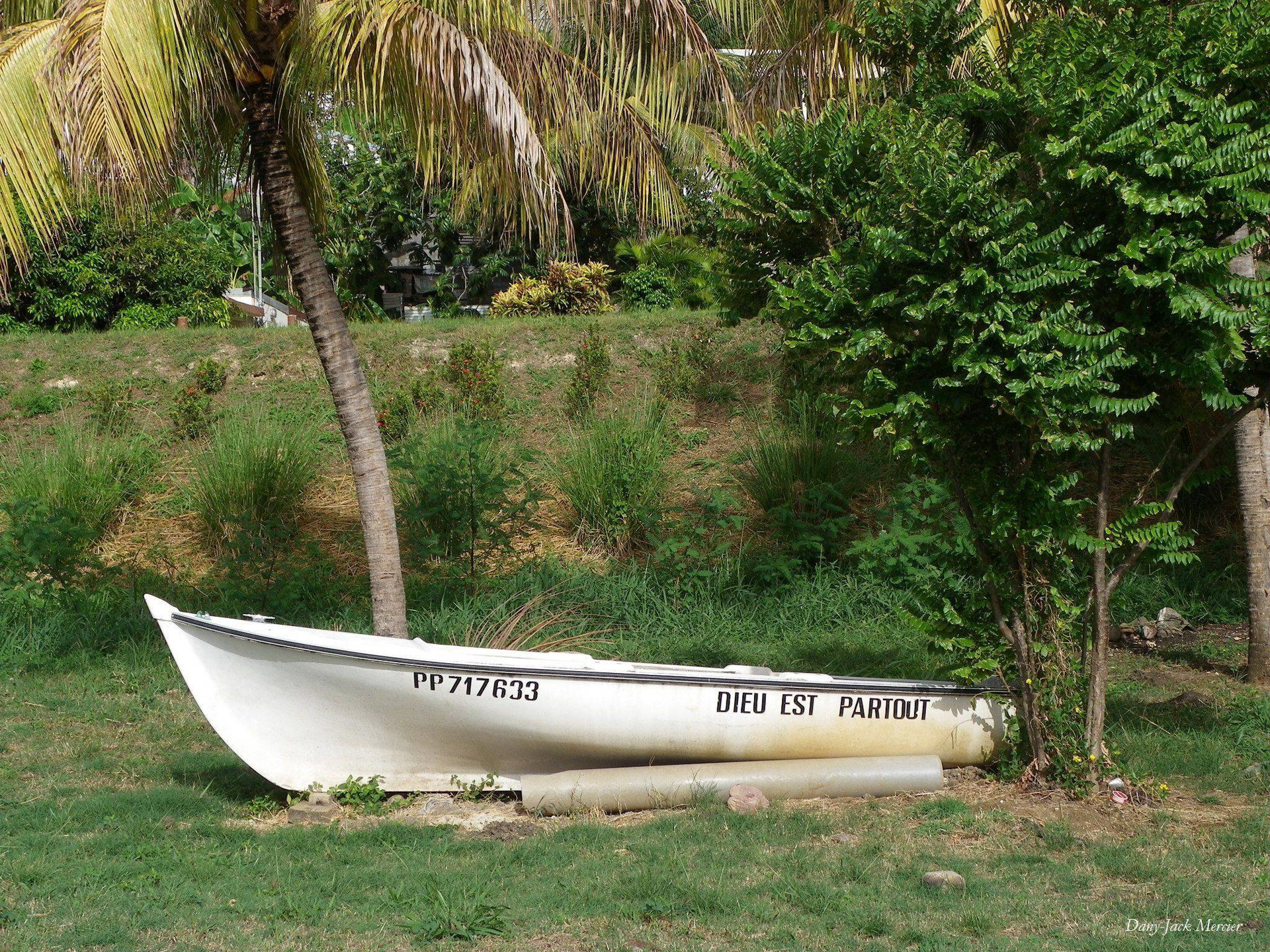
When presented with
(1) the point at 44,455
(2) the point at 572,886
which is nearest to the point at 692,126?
(2) the point at 572,886

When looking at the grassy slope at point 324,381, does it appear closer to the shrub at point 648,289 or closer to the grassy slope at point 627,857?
the shrub at point 648,289

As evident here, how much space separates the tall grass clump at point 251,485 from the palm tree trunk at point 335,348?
378cm

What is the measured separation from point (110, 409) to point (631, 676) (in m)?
9.62

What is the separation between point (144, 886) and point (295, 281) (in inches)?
142

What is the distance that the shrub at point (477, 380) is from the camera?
12.9m

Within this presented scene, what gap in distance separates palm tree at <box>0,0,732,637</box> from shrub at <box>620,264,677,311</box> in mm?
10603

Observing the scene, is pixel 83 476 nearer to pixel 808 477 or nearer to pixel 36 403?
pixel 36 403

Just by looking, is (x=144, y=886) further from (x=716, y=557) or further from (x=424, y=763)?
(x=716, y=557)

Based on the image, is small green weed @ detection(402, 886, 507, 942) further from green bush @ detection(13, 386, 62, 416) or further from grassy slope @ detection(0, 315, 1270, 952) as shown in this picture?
green bush @ detection(13, 386, 62, 416)

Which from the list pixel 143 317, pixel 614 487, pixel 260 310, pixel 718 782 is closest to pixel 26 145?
pixel 718 782

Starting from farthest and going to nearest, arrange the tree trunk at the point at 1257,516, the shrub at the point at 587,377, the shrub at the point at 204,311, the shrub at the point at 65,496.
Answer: the shrub at the point at 204,311, the shrub at the point at 587,377, the shrub at the point at 65,496, the tree trunk at the point at 1257,516

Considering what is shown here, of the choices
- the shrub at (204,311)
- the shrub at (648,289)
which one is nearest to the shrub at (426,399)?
the shrub at (648,289)

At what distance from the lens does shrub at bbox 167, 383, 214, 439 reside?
12.9 meters

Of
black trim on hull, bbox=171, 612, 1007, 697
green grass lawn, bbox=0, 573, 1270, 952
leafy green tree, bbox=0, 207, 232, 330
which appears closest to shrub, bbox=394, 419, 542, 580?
green grass lawn, bbox=0, 573, 1270, 952
